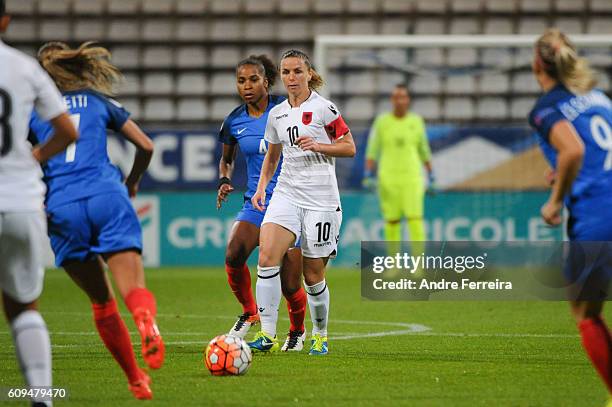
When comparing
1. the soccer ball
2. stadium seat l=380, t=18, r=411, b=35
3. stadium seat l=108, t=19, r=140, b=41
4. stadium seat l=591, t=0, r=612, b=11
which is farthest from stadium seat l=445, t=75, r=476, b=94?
the soccer ball

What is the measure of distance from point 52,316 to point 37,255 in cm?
675

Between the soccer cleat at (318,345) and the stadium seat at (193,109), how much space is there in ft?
43.3

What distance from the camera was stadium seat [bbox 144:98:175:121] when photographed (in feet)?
70.5

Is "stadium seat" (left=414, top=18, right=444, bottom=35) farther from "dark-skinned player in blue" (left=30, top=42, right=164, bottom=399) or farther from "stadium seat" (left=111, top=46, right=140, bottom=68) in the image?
"dark-skinned player in blue" (left=30, top=42, right=164, bottom=399)

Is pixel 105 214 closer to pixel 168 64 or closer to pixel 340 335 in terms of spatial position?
pixel 340 335

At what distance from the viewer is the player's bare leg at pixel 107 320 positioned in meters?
6.20

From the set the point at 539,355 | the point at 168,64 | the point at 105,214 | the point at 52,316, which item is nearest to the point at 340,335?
the point at 539,355

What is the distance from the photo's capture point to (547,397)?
6359 millimetres

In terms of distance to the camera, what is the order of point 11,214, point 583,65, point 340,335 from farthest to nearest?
point 340,335 → point 583,65 → point 11,214

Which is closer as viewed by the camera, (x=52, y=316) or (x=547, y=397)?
(x=547, y=397)

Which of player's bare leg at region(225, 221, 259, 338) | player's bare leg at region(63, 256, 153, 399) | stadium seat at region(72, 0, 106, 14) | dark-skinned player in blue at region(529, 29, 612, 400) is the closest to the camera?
dark-skinned player in blue at region(529, 29, 612, 400)

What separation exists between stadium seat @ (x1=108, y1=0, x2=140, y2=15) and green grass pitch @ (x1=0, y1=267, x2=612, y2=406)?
997 centimetres

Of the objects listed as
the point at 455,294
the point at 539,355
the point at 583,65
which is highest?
the point at 583,65

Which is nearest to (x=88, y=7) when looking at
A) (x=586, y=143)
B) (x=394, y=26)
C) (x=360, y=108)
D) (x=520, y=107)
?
(x=394, y=26)
